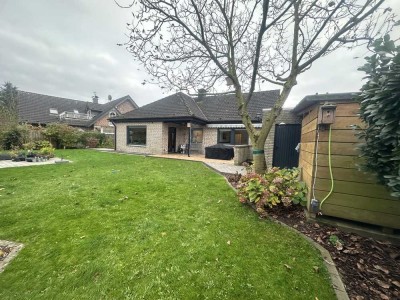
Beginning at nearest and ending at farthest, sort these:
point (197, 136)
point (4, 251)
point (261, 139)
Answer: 1. point (4, 251)
2. point (261, 139)
3. point (197, 136)

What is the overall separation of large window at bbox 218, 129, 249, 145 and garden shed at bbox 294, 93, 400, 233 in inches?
439

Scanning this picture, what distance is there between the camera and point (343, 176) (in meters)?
3.23

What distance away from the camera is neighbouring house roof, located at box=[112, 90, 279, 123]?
14.5m

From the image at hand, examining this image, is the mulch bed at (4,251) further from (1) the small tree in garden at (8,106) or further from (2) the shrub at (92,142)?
(2) the shrub at (92,142)

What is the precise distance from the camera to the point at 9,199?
4.51 metres

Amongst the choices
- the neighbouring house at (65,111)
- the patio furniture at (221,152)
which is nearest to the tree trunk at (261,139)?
the patio furniture at (221,152)

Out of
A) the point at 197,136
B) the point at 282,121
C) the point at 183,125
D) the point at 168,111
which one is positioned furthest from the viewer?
the point at 183,125

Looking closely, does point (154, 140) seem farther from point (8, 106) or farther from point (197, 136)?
point (8, 106)

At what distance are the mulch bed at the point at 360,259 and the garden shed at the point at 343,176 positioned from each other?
1.13 ft

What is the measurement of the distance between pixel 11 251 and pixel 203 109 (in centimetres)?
1601

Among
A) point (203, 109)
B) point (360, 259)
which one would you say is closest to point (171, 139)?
point (203, 109)

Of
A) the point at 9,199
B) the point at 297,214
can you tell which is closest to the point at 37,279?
the point at 9,199

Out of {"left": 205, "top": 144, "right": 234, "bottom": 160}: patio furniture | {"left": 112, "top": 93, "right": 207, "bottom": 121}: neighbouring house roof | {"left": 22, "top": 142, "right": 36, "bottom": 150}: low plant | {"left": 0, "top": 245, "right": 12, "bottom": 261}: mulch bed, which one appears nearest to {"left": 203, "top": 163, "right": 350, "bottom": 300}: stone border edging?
{"left": 0, "top": 245, "right": 12, "bottom": 261}: mulch bed

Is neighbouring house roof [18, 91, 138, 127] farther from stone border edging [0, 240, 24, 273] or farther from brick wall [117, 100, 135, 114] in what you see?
stone border edging [0, 240, 24, 273]
